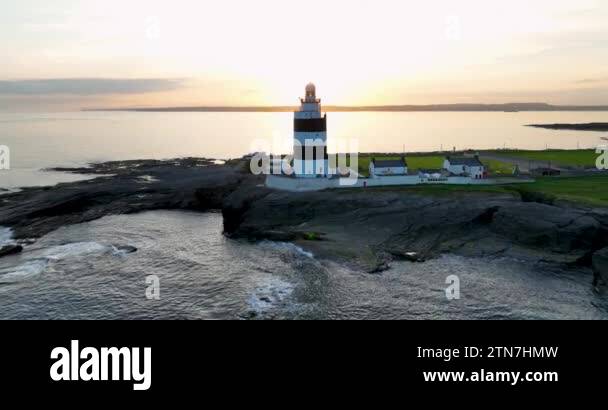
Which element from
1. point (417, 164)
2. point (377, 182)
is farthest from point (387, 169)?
point (417, 164)

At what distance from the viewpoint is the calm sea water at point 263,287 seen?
2386 cm

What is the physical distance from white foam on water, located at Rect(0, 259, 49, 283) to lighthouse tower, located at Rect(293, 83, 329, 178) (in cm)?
2375

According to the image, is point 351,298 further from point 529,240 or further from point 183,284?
point 529,240

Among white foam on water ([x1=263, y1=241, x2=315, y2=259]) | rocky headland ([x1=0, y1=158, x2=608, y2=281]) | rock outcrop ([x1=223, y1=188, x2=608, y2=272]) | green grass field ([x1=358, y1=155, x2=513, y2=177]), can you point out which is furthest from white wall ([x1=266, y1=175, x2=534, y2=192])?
white foam on water ([x1=263, y1=241, x2=315, y2=259])

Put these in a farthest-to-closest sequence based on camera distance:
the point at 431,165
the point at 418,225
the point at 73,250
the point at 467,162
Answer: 1. the point at 431,165
2. the point at 467,162
3. the point at 418,225
4. the point at 73,250

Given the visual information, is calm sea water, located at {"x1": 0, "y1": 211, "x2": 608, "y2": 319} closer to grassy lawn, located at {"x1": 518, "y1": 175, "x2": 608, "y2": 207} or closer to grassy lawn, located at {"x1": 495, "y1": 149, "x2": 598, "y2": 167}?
grassy lawn, located at {"x1": 518, "y1": 175, "x2": 608, "y2": 207}

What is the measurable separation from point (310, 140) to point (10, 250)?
90.0 ft

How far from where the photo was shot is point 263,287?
90.0 ft

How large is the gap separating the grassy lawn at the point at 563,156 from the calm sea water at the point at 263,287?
117 feet

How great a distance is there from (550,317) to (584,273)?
7.67 metres

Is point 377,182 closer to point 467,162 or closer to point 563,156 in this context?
point 467,162

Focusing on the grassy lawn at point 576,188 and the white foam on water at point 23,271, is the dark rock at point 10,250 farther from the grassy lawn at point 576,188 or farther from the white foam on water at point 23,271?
the grassy lawn at point 576,188

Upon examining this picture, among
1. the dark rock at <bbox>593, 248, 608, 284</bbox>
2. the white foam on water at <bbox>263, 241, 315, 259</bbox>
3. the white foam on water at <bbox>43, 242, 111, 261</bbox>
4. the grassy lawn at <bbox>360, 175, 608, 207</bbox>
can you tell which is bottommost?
the white foam on water at <bbox>43, 242, 111, 261</bbox>

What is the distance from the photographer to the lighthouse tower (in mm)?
47562
